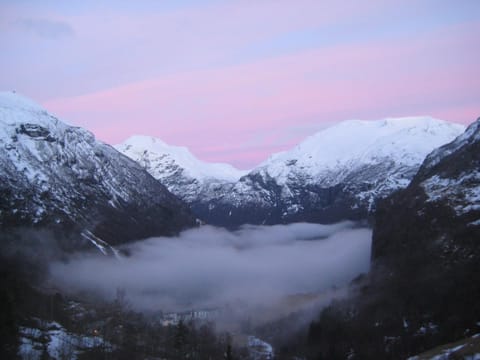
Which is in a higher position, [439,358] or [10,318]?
[10,318]

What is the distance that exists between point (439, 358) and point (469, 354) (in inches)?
480

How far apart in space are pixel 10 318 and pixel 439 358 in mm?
126514

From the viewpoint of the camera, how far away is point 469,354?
189000 millimetres

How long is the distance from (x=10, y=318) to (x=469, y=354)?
432 ft

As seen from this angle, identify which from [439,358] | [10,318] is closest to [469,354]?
[439,358]

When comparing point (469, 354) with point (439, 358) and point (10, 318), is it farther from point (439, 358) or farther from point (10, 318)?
point (10, 318)

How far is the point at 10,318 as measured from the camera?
645 feet

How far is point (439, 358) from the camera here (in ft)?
654
